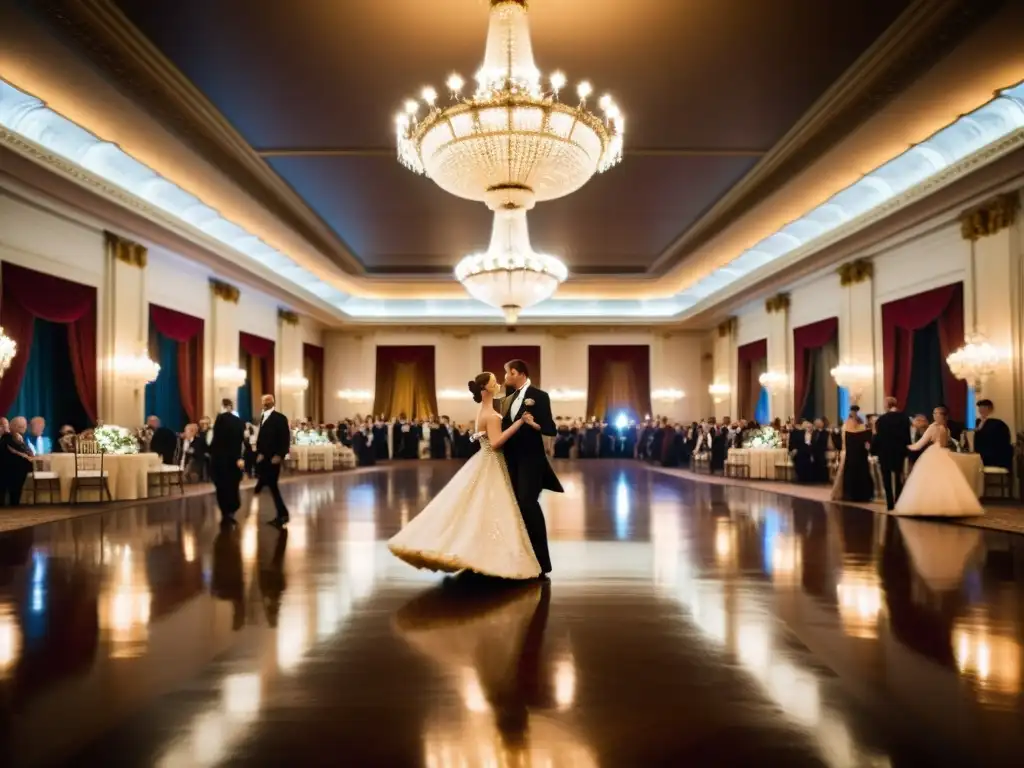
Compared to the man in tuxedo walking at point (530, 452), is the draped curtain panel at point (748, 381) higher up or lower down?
higher up

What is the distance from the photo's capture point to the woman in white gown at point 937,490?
317 inches

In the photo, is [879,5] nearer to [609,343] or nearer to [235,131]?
[235,131]

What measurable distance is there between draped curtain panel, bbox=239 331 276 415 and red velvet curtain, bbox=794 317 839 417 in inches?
453

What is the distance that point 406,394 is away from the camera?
2419 cm

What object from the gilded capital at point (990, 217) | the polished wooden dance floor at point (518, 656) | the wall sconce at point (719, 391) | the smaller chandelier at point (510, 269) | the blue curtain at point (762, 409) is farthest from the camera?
the wall sconce at point (719, 391)

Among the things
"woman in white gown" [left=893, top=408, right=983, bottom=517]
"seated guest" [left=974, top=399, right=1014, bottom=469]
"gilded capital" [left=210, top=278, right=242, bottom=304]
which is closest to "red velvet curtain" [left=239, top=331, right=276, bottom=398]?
"gilded capital" [left=210, top=278, right=242, bottom=304]

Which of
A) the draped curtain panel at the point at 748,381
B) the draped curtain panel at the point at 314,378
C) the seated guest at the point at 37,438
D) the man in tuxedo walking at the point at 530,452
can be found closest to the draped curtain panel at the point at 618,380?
the draped curtain panel at the point at 748,381

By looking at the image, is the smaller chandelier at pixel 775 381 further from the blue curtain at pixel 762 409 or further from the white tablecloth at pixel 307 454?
the white tablecloth at pixel 307 454

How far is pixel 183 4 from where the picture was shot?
6930mm

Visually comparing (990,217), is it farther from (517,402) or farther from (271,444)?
(271,444)

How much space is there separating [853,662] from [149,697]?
2712mm

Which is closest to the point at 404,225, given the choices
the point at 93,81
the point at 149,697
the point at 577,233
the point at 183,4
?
the point at 577,233

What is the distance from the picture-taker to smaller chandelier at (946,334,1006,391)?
999 cm

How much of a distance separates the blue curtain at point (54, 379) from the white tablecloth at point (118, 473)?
5.99 feet
